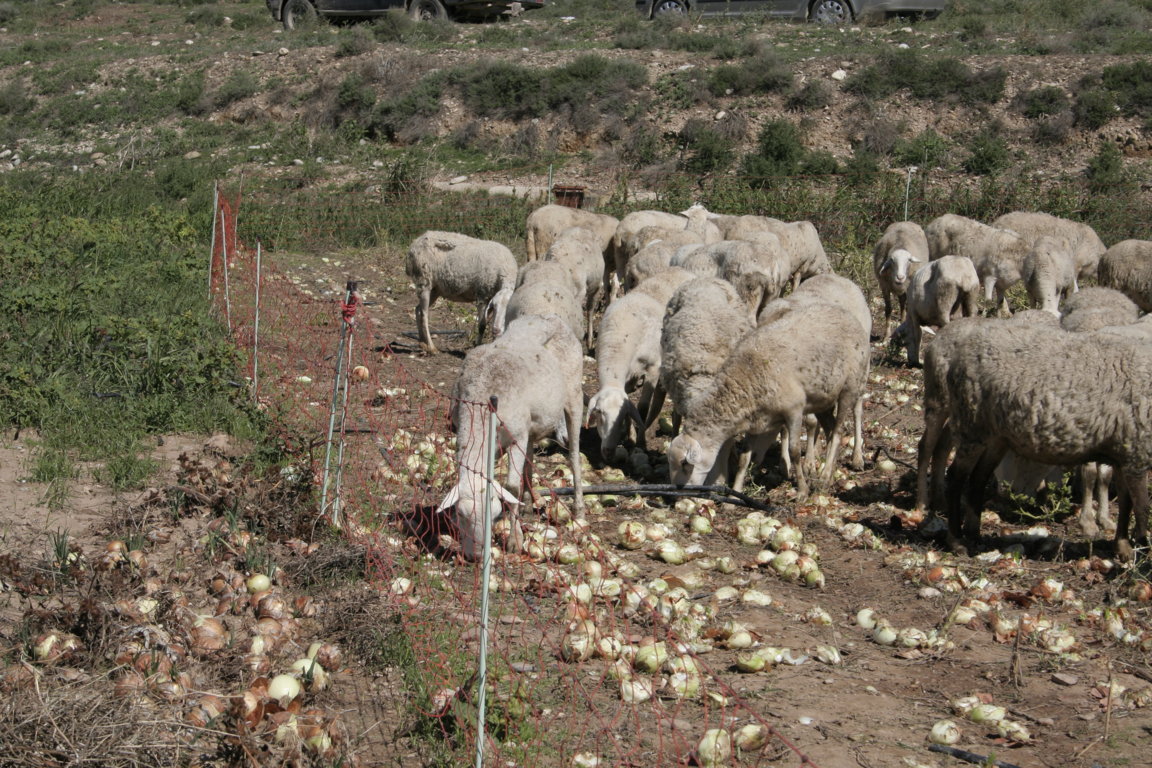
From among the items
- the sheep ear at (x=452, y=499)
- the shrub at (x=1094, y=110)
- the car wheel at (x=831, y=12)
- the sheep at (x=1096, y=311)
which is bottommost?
→ the sheep ear at (x=452, y=499)

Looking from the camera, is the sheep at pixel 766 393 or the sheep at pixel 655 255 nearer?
the sheep at pixel 766 393

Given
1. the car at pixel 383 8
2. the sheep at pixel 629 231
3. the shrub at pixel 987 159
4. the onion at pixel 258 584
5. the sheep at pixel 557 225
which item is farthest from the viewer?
the car at pixel 383 8

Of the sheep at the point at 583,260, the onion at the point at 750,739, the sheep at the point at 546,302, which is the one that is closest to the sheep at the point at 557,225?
the sheep at the point at 583,260

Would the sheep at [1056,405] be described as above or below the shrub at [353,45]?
below

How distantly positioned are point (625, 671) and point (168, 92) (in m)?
31.9

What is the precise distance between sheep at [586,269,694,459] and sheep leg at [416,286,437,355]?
304 centimetres

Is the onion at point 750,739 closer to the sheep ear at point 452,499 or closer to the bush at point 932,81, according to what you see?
the sheep ear at point 452,499

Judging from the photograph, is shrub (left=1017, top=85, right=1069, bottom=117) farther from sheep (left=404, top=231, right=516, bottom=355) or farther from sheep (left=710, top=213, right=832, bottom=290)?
sheep (left=404, top=231, right=516, bottom=355)

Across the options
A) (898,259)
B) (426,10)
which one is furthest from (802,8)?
(898,259)

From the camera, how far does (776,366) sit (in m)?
8.63

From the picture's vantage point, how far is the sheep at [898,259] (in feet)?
48.1

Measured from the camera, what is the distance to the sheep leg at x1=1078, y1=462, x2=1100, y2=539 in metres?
8.02

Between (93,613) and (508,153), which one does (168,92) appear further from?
(93,613)

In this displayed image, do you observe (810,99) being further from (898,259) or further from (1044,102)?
(898,259)
